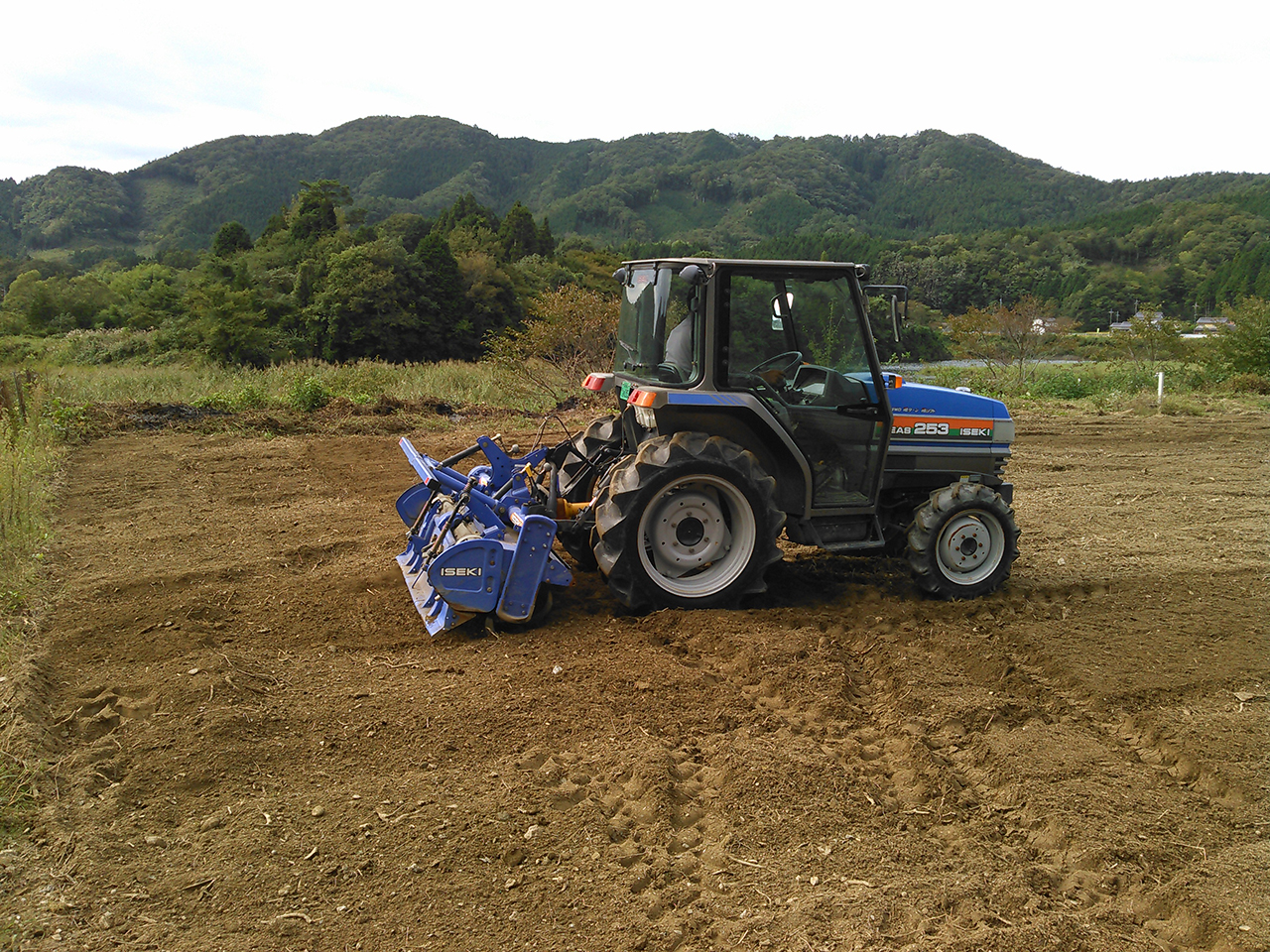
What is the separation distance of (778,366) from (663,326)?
2.52ft

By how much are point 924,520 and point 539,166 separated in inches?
5543

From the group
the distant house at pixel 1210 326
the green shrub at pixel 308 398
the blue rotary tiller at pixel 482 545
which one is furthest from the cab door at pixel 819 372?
the distant house at pixel 1210 326

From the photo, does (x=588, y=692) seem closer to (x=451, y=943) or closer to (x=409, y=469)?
(x=451, y=943)

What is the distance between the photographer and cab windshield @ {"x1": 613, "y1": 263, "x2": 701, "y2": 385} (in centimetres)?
515

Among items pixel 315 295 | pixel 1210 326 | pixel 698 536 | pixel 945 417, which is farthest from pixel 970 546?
pixel 315 295

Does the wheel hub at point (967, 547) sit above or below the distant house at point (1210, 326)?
below

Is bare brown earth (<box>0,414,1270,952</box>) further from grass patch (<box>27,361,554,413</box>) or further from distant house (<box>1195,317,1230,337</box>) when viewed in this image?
distant house (<box>1195,317,1230,337</box>)

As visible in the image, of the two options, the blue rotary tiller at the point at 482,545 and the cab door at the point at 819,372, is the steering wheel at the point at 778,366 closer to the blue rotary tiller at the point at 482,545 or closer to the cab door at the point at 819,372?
the cab door at the point at 819,372

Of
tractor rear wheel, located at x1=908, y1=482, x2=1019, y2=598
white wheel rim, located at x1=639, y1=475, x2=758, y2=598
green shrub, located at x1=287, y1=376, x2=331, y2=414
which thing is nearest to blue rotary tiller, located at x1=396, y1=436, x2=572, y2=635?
white wheel rim, located at x1=639, y1=475, x2=758, y2=598

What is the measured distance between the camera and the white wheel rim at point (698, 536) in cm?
511

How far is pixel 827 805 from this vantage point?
3375mm

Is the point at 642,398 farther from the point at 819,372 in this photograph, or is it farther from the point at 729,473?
the point at 819,372

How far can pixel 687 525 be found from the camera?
205 inches

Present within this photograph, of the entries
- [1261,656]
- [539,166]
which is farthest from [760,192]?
[1261,656]
